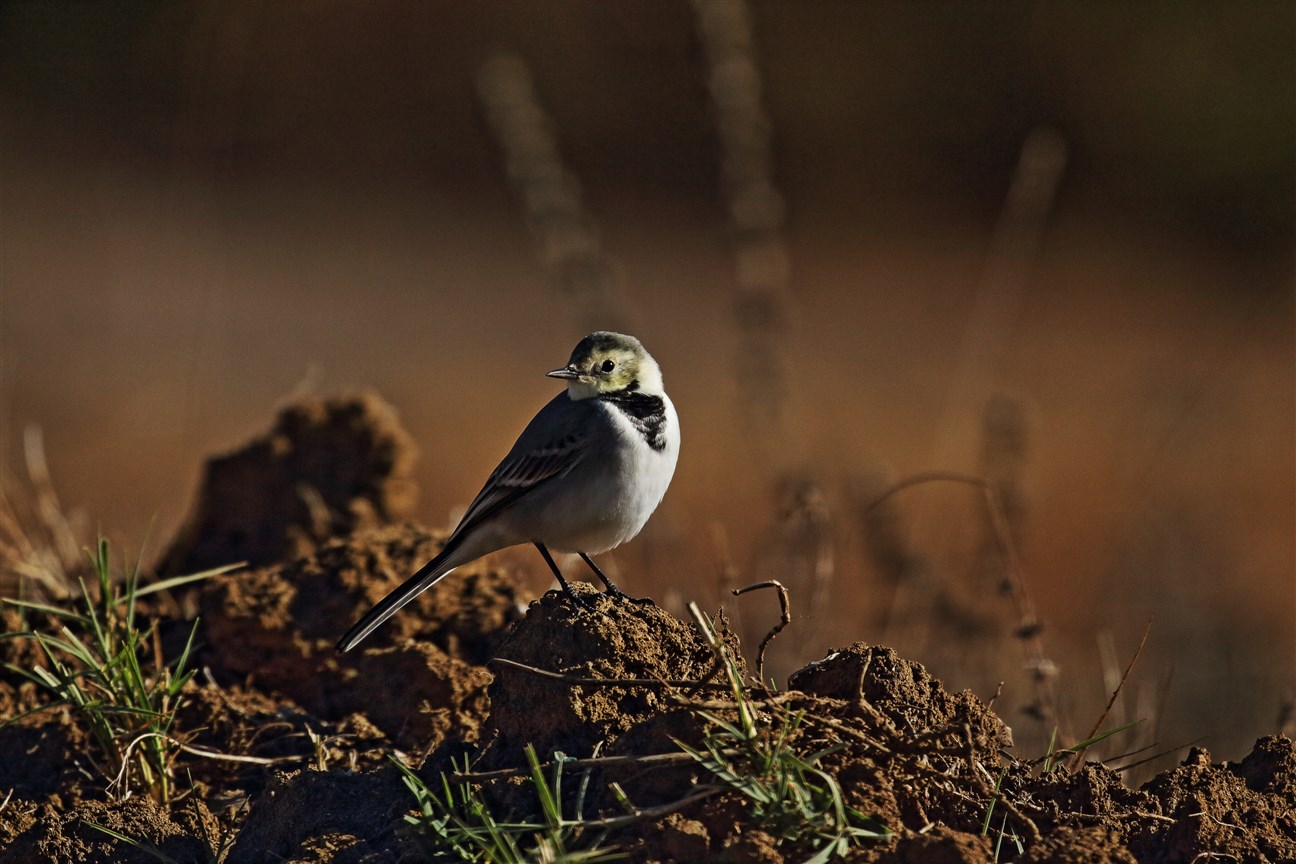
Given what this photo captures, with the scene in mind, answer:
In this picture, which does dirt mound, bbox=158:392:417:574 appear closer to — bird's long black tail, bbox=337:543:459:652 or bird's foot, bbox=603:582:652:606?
bird's long black tail, bbox=337:543:459:652

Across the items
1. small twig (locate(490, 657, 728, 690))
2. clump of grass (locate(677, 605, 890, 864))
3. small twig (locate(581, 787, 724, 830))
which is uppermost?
small twig (locate(490, 657, 728, 690))

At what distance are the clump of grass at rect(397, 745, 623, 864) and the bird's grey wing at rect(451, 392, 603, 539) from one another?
1.76 m

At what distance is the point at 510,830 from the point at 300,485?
364cm

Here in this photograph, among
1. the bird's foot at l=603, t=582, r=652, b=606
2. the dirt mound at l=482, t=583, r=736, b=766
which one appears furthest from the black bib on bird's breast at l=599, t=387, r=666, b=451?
the dirt mound at l=482, t=583, r=736, b=766

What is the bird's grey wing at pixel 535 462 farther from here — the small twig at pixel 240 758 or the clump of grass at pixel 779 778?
the clump of grass at pixel 779 778

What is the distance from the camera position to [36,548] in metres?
6.67

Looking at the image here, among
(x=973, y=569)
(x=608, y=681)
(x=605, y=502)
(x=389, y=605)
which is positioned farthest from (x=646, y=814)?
(x=973, y=569)

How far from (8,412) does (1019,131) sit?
1463cm

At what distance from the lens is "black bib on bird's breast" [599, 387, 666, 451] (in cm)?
559

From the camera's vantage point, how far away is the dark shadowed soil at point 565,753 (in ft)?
12.2

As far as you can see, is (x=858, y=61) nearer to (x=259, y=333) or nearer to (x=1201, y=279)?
(x=1201, y=279)

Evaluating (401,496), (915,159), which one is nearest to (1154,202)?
(915,159)

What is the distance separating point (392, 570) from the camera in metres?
5.87

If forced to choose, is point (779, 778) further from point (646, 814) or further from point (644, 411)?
point (644, 411)
